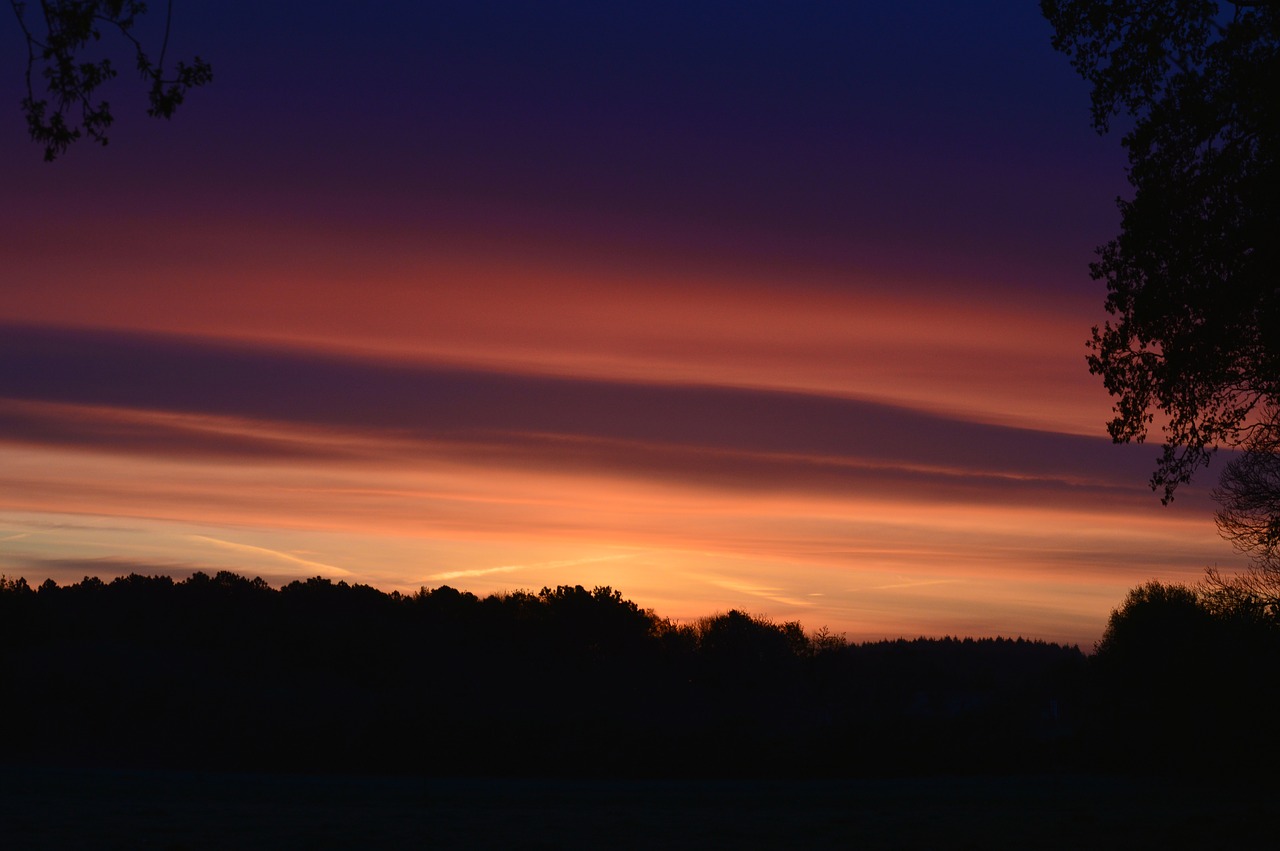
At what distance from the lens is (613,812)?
38750mm

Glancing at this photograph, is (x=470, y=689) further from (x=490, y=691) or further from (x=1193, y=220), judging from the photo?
(x=1193, y=220)

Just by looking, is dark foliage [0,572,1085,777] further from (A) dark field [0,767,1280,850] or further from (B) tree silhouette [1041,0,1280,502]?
(B) tree silhouette [1041,0,1280,502]

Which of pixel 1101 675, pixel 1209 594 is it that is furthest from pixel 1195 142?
pixel 1101 675

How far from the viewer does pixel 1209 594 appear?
50719mm

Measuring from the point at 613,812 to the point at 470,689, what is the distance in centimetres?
5620

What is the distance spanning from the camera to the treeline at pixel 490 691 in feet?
198

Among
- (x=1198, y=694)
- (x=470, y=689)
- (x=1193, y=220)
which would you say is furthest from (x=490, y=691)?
(x=1193, y=220)

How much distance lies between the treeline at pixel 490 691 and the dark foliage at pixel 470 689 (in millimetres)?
164

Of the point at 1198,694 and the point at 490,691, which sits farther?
the point at 490,691

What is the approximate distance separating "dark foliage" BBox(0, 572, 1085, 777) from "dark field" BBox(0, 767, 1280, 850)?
536cm

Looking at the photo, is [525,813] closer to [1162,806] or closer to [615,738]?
[1162,806]

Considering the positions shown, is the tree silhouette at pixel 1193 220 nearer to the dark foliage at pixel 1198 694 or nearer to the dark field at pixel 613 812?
the dark field at pixel 613 812

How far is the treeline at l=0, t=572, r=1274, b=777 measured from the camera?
6041cm

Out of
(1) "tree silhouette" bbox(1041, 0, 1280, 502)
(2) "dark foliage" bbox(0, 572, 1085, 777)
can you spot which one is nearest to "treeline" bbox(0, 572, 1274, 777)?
(2) "dark foliage" bbox(0, 572, 1085, 777)
